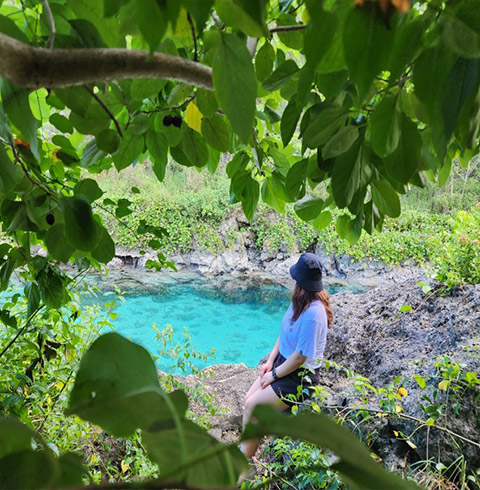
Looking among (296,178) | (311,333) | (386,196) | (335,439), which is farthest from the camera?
(311,333)

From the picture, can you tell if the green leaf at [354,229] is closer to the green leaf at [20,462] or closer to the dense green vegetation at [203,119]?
the dense green vegetation at [203,119]

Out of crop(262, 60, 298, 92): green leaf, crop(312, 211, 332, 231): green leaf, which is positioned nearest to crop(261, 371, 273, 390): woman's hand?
crop(312, 211, 332, 231): green leaf

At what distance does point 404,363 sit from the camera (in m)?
2.05

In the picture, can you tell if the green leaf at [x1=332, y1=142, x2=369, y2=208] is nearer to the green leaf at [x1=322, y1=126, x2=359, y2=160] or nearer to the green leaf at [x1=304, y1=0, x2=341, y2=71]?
the green leaf at [x1=322, y1=126, x2=359, y2=160]

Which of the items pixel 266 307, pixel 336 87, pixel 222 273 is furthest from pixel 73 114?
pixel 222 273

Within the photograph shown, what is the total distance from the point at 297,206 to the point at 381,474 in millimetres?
570

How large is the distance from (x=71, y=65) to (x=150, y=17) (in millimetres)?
77

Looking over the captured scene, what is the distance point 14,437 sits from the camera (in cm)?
15

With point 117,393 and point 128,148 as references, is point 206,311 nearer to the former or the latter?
point 128,148

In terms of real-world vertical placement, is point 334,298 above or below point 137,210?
below

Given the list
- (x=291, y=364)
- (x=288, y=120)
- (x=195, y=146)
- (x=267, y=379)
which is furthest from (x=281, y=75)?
(x=267, y=379)

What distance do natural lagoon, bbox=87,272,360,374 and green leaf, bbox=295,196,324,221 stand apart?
3.92 metres

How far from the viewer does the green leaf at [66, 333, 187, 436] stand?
0.14 m

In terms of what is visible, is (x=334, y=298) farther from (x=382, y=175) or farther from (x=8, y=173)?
(x=8, y=173)
